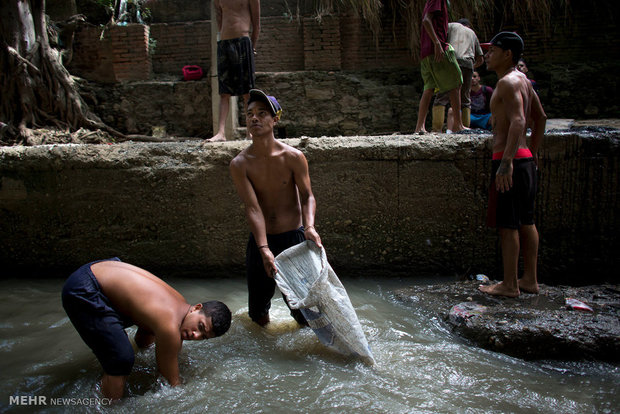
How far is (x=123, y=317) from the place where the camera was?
208 cm

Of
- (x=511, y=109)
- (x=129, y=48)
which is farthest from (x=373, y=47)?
(x=511, y=109)

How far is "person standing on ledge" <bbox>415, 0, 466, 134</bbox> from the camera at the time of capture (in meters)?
4.09

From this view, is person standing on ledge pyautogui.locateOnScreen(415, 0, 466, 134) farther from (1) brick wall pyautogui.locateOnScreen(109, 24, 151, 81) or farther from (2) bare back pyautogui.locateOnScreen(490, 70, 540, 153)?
(1) brick wall pyautogui.locateOnScreen(109, 24, 151, 81)

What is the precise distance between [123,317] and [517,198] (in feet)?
8.59

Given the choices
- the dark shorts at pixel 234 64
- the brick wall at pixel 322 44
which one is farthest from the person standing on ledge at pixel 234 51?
the brick wall at pixel 322 44

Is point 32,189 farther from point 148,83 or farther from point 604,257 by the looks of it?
point 604,257

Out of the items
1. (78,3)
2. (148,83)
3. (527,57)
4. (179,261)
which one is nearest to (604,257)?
(179,261)

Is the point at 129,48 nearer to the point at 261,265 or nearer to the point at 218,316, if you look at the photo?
the point at 261,265

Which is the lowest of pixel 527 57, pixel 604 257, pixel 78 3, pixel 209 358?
pixel 209 358

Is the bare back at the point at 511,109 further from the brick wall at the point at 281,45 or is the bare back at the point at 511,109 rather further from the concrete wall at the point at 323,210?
the brick wall at the point at 281,45

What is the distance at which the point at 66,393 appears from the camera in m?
2.05

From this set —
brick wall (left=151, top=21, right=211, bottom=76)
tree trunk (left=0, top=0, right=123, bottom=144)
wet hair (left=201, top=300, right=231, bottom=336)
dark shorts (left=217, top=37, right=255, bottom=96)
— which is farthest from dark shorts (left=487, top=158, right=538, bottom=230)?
brick wall (left=151, top=21, right=211, bottom=76)

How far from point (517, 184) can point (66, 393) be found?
302 cm

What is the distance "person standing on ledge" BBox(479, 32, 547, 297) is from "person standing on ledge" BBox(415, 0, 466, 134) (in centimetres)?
124
